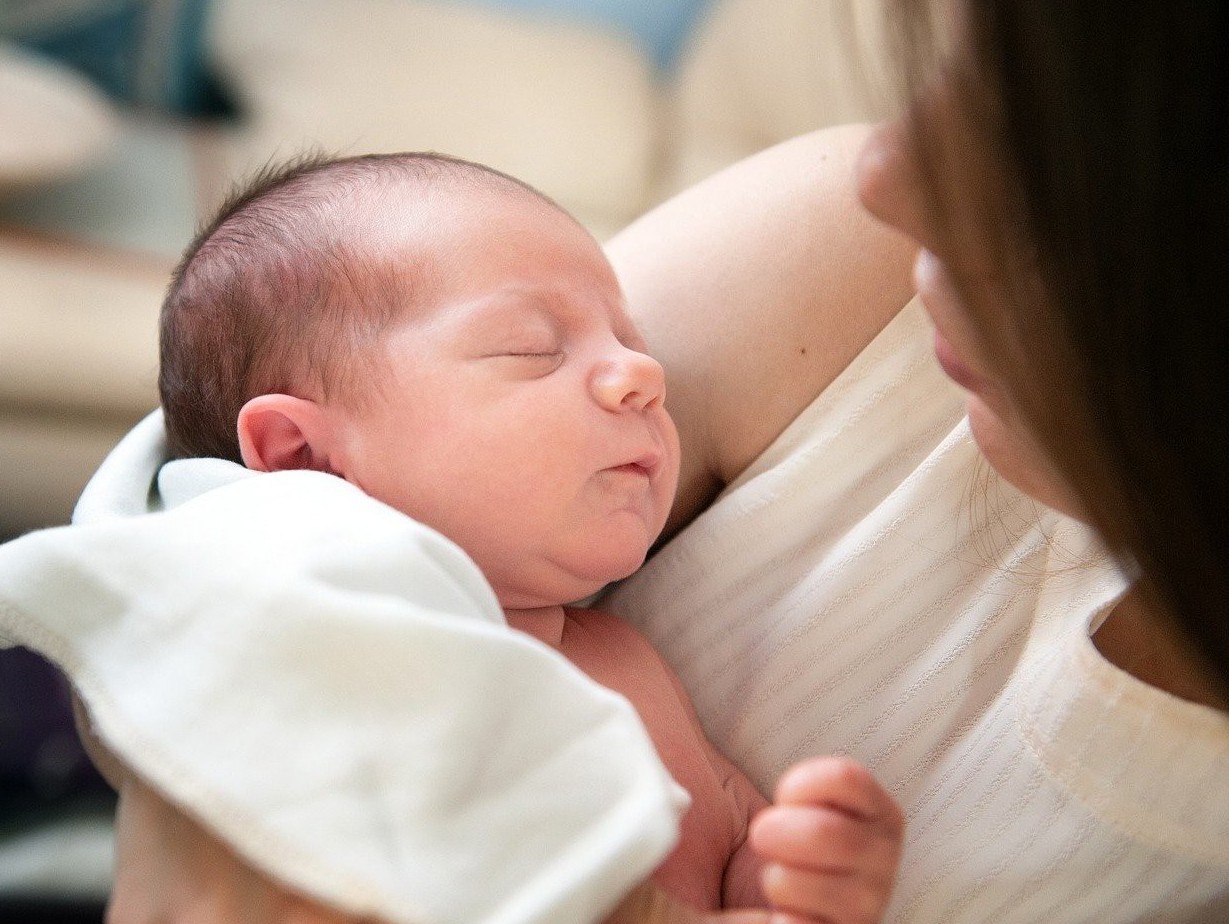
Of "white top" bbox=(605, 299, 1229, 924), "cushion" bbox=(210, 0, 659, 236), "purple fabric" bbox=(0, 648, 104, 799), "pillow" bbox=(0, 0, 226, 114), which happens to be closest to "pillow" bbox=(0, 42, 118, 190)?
"cushion" bbox=(210, 0, 659, 236)

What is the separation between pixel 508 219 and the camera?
0.83 metres

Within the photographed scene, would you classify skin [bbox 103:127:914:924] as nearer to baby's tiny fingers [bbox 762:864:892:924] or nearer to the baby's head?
the baby's head

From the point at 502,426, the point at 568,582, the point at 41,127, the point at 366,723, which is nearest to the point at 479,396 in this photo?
the point at 502,426

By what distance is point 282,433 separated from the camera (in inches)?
30.5

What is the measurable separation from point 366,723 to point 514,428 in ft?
0.75

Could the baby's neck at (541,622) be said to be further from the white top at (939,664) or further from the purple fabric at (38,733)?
the purple fabric at (38,733)

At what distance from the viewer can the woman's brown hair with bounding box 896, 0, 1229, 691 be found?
48cm

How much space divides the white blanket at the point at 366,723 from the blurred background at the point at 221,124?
88 cm

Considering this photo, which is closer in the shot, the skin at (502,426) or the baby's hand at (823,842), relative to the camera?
the baby's hand at (823,842)

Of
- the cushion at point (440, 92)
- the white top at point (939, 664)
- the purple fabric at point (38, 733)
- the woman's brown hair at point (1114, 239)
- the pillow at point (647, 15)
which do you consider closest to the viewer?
the woman's brown hair at point (1114, 239)

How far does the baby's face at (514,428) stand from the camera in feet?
2.43

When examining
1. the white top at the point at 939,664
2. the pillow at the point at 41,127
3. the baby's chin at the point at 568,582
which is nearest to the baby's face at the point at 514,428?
the baby's chin at the point at 568,582

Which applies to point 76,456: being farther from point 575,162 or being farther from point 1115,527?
point 1115,527

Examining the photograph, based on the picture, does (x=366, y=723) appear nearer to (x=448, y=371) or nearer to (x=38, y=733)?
(x=448, y=371)
